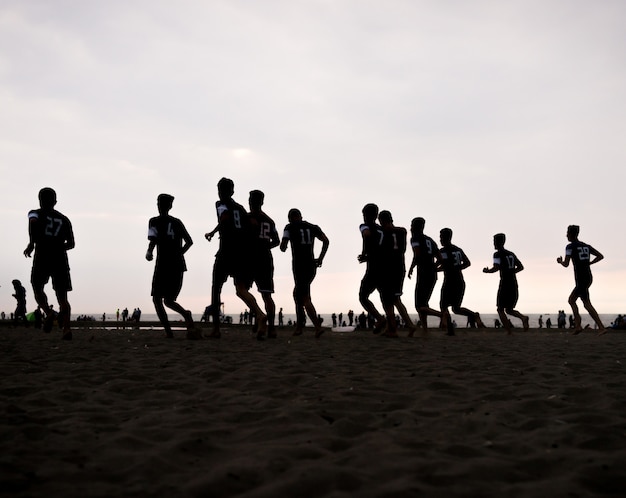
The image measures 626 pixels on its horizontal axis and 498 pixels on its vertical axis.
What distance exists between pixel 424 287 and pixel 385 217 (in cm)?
197

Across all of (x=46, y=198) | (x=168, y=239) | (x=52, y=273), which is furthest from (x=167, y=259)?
(x=46, y=198)

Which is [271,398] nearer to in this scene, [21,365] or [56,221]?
[21,365]

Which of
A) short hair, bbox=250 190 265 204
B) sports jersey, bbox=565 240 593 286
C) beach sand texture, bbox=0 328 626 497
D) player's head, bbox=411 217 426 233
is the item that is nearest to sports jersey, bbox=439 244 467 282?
player's head, bbox=411 217 426 233

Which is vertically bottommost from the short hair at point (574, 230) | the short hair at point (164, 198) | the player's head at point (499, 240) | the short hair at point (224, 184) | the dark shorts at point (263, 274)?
the dark shorts at point (263, 274)

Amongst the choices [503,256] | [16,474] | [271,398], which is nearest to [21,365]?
[271,398]

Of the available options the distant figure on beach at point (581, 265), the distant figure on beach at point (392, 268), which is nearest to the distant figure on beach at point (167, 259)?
the distant figure on beach at point (392, 268)

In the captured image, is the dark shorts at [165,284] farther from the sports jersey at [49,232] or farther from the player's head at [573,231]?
the player's head at [573,231]

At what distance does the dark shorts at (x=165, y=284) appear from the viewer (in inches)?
358

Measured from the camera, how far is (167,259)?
9.15 m

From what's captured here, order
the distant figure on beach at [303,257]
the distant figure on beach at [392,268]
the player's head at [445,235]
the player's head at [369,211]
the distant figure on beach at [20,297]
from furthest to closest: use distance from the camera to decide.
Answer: the distant figure on beach at [20,297] < the player's head at [445,235] < the player's head at [369,211] < the distant figure on beach at [392,268] < the distant figure on beach at [303,257]

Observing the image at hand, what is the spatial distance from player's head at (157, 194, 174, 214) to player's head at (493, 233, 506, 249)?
26.1 feet

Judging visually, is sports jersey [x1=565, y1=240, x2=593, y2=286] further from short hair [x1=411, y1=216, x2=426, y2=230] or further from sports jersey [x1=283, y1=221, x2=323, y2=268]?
sports jersey [x1=283, y1=221, x2=323, y2=268]

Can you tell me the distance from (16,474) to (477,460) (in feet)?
6.66

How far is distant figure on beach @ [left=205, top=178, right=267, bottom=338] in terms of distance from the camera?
8.75 metres
